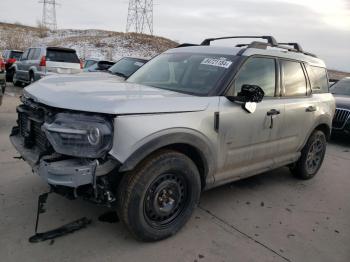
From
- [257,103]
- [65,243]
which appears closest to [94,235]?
[65,243]

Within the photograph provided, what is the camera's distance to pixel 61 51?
13352 mm

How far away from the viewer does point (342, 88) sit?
32.2 feet

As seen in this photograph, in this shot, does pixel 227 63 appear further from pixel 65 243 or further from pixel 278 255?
pixel 65 243

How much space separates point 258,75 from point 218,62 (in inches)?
20.7

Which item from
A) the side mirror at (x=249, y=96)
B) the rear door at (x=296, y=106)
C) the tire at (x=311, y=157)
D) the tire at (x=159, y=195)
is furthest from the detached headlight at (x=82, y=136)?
the tire at (x=311, y=157)

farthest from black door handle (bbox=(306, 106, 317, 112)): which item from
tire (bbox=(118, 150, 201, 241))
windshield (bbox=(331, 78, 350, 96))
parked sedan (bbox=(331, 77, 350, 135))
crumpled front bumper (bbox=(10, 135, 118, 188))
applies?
windshield (bbox=(331, 78, 350, 96))

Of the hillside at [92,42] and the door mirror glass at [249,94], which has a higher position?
the hillside at [92,42]

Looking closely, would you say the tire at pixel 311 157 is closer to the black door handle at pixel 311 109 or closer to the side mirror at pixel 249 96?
the black door handle at pixel 311 109

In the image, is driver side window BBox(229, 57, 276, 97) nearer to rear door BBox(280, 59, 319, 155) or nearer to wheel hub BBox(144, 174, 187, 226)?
rear door BBox(280, 59, 319, 155)

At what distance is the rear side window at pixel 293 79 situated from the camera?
4.49 meters

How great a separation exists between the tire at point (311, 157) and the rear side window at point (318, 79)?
2.09 feet

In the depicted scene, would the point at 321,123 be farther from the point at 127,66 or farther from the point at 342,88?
the point at 127,66

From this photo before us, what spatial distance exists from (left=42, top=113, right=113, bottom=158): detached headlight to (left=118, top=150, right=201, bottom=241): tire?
1.22ft

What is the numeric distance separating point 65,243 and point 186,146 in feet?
4.52
